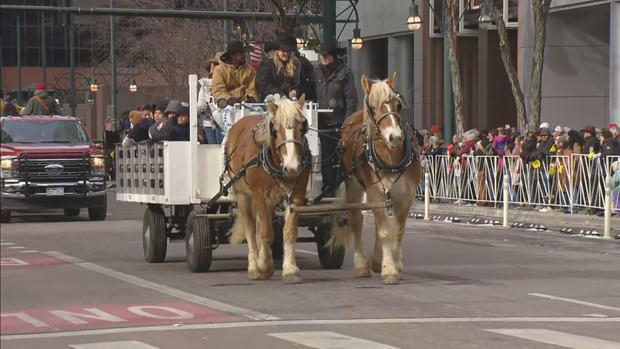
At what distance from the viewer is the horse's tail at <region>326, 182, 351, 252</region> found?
14812mm

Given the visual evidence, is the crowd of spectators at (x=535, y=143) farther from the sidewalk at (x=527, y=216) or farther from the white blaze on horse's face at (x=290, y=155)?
the white blaze on horse's face at (x=290, y=155)

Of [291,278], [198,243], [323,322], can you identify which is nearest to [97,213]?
[198,243]

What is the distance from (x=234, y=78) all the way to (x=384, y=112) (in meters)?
2.98

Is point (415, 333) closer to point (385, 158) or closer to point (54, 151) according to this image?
point (385, 158)

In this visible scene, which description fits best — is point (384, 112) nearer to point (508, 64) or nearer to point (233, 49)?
point (233, 49)

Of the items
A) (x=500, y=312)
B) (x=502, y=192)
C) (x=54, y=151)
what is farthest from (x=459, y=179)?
(x=500, y=312)

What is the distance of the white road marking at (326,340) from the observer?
9.73 meters

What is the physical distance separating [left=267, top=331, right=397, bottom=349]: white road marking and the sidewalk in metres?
14.7

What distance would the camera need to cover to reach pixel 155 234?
55.6 feet

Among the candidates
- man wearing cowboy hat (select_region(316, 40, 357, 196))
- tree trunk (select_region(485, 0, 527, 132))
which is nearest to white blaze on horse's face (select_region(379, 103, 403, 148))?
man wearing cowboy hat (select_region(316, 40, 357, 196))

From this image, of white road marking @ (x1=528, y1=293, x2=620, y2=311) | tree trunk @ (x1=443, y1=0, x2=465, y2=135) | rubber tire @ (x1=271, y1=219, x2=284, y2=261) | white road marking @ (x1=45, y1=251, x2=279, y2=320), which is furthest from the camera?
tree trunk @ (x1=443, y1=0, x2=465, y2=135)

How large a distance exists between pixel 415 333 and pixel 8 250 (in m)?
6.62

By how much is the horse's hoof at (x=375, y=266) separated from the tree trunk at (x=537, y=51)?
63.7ft

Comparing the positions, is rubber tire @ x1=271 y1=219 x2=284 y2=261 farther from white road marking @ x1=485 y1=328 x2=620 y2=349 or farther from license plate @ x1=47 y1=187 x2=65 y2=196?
license plate @ x1=47 y1=187 x2=65 y2=196
